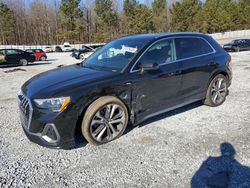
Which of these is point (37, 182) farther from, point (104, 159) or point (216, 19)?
point (216, 19)

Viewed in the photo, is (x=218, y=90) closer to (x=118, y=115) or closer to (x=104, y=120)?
(x=118, y=115)

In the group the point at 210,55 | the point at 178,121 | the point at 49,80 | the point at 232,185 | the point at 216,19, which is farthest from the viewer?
the point at 216,19

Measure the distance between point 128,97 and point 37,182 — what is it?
6.06ft

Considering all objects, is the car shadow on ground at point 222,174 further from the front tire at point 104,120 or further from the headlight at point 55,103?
the headlight at point 55,103

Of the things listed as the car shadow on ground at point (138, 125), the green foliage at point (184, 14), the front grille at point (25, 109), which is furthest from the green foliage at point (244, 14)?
the front grille at point (25, 109)

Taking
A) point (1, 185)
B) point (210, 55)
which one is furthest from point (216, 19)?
point (1, 185)

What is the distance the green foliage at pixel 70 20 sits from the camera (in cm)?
6041

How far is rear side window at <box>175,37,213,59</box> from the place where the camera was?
5020 millimetres

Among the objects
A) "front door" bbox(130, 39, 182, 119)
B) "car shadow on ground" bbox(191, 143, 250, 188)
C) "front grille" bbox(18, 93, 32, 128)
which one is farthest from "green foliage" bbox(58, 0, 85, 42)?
"car shadow on ground" bbox(191, 143, 250, 188)

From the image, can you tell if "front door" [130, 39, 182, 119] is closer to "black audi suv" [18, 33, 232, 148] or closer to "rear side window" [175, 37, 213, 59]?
"black audi suv" [18, 33, 232, 148]

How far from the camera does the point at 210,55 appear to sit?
219 inches

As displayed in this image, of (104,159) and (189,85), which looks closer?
(104,159)

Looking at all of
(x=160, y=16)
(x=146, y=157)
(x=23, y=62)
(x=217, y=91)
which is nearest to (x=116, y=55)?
(x=146, y=157)

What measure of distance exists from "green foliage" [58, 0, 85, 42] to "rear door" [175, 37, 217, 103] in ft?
195
